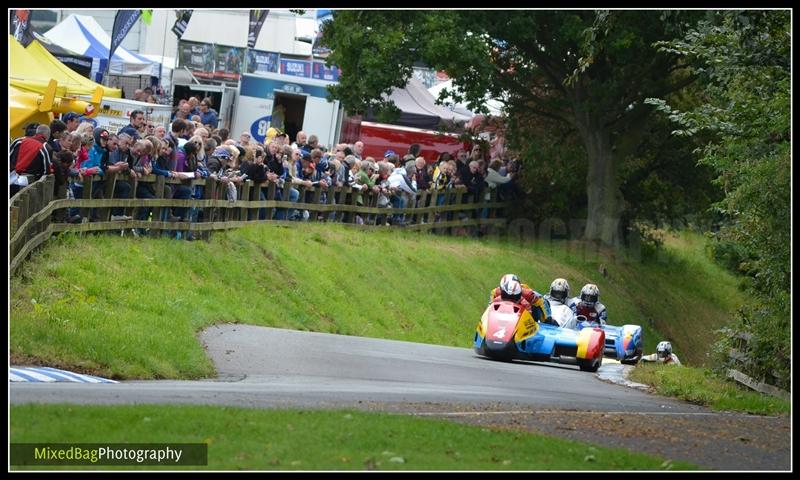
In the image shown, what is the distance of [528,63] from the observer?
131ft

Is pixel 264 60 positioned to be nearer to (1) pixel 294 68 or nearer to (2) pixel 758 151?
(1) pixel 294 68

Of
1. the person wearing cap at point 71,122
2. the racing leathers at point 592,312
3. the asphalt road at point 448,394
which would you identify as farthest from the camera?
the racing leathers at point 592,312

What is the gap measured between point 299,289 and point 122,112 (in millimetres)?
7473

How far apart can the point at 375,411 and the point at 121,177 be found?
1059cm

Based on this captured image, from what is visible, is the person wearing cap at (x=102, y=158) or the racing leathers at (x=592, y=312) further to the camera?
the racing leathers at (x=592, y=312)

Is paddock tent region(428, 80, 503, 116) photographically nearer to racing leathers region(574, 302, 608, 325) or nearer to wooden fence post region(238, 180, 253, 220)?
wooden fence post region(238, 180, 253, 220)

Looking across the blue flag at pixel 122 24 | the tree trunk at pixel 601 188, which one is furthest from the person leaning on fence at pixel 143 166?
the tree trunk at pixel 601 188

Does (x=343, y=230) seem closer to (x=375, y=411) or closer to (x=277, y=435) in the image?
(x=375, y=411)

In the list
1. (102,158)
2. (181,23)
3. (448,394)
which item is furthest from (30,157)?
(181,23)

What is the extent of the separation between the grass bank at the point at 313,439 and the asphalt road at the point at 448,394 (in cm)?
79

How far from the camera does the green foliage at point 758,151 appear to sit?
58.0ft

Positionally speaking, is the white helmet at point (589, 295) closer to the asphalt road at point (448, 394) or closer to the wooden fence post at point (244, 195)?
the asphalt road at point (448, 394)

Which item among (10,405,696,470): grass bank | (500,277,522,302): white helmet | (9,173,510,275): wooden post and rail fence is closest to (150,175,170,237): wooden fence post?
(9,173,510,275): wooden post and rail fence

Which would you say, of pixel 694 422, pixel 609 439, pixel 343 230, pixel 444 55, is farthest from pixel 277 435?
pixel 444 55
